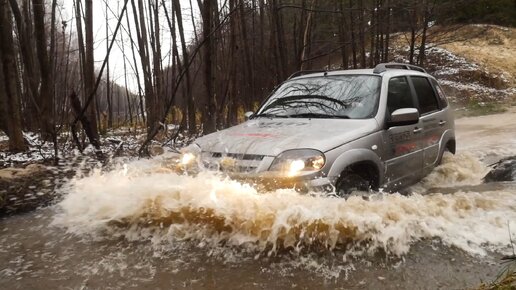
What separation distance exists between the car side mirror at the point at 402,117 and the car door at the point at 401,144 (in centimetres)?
9

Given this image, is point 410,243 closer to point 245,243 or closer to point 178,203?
point 245,243

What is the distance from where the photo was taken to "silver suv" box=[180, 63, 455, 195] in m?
4.29

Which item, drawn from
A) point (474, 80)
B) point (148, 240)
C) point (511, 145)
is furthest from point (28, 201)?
point (474, 80)

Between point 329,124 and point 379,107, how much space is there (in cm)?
75

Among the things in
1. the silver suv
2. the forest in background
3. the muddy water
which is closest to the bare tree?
the forest in background

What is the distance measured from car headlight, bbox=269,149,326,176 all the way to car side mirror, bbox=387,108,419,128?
4.24 feet

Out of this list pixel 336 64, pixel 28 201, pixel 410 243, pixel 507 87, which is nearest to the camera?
pixel 410 243

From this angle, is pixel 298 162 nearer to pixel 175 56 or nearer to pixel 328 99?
pixel 328 99

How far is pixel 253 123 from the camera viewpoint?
5598 mm

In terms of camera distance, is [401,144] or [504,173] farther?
[504,173]

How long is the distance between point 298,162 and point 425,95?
318 centimetres

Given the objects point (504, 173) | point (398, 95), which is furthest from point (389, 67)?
point (504, 173)

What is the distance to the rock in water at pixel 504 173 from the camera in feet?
21.0

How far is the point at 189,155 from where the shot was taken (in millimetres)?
5008
